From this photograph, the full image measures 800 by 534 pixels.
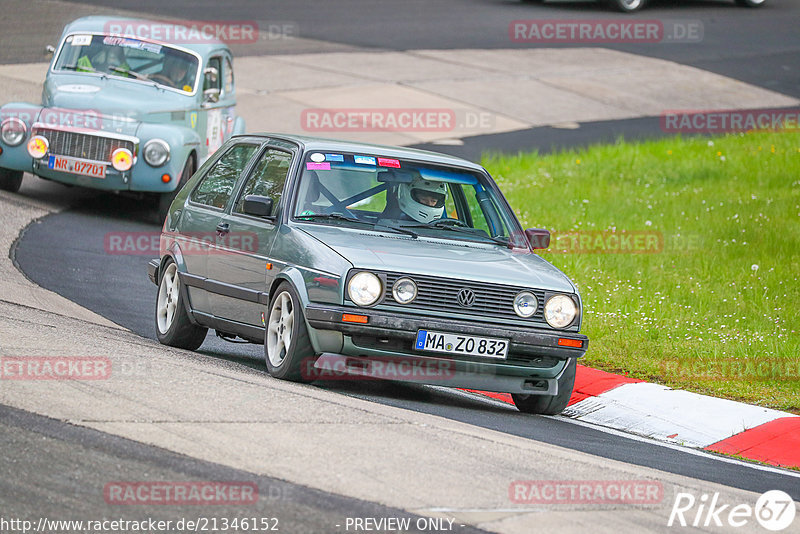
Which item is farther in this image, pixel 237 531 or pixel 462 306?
pixel 462 306

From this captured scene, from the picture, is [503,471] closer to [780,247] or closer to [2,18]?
[780,247]

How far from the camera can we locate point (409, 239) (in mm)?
8250

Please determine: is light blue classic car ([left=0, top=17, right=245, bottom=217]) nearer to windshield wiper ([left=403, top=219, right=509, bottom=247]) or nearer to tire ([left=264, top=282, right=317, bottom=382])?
windshield wiper ([left=403, top=219, right=509, bottom=247])

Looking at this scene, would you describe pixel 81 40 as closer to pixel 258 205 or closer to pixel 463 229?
pixel 258 205

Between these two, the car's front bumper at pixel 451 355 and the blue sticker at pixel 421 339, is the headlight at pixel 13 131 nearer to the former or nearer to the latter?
the car's front bumper at pixel 451 355

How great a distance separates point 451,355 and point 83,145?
811 cm

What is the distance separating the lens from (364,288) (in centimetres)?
762

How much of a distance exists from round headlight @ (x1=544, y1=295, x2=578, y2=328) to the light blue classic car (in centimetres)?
771

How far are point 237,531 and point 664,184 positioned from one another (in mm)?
14364

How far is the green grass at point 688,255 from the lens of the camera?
10.2m

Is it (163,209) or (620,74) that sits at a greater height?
(620,74)

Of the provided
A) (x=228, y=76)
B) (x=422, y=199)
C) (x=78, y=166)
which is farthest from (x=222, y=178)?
(x=228, y=76)

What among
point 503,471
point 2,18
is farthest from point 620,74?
point 503,471

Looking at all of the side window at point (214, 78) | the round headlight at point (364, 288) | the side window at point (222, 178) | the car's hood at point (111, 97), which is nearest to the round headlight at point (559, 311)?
the round headlight at point (364, 288)
